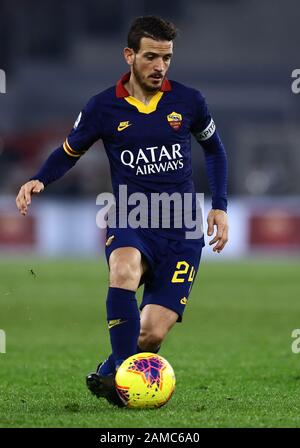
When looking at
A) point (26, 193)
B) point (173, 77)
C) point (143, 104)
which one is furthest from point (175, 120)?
point (173, 77)

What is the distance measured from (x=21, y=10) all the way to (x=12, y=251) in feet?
27.5

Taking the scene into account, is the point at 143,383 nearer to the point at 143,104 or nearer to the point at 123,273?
the point at 123,273

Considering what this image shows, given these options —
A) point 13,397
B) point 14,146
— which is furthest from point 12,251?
point 13,397

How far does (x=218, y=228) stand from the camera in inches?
240

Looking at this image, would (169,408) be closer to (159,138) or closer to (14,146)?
(159,138)

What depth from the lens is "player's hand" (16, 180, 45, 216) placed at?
584cm

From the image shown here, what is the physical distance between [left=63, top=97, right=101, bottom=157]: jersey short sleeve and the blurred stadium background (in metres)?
16.8

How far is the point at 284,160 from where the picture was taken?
1045 inches

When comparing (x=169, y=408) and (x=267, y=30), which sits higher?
(x=267, y=30)

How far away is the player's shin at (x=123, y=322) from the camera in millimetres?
5723

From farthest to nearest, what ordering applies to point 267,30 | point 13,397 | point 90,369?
point 267,30
point 90,369
point 13,397

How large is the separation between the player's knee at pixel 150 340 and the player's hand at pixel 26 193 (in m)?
0.97

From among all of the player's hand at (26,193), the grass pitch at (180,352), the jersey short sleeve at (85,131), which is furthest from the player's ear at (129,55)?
the grass pitch at (180,352)

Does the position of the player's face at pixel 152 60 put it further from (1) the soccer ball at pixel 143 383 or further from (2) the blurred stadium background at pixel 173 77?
(2) the blurred stadium background at pixel 173 77
